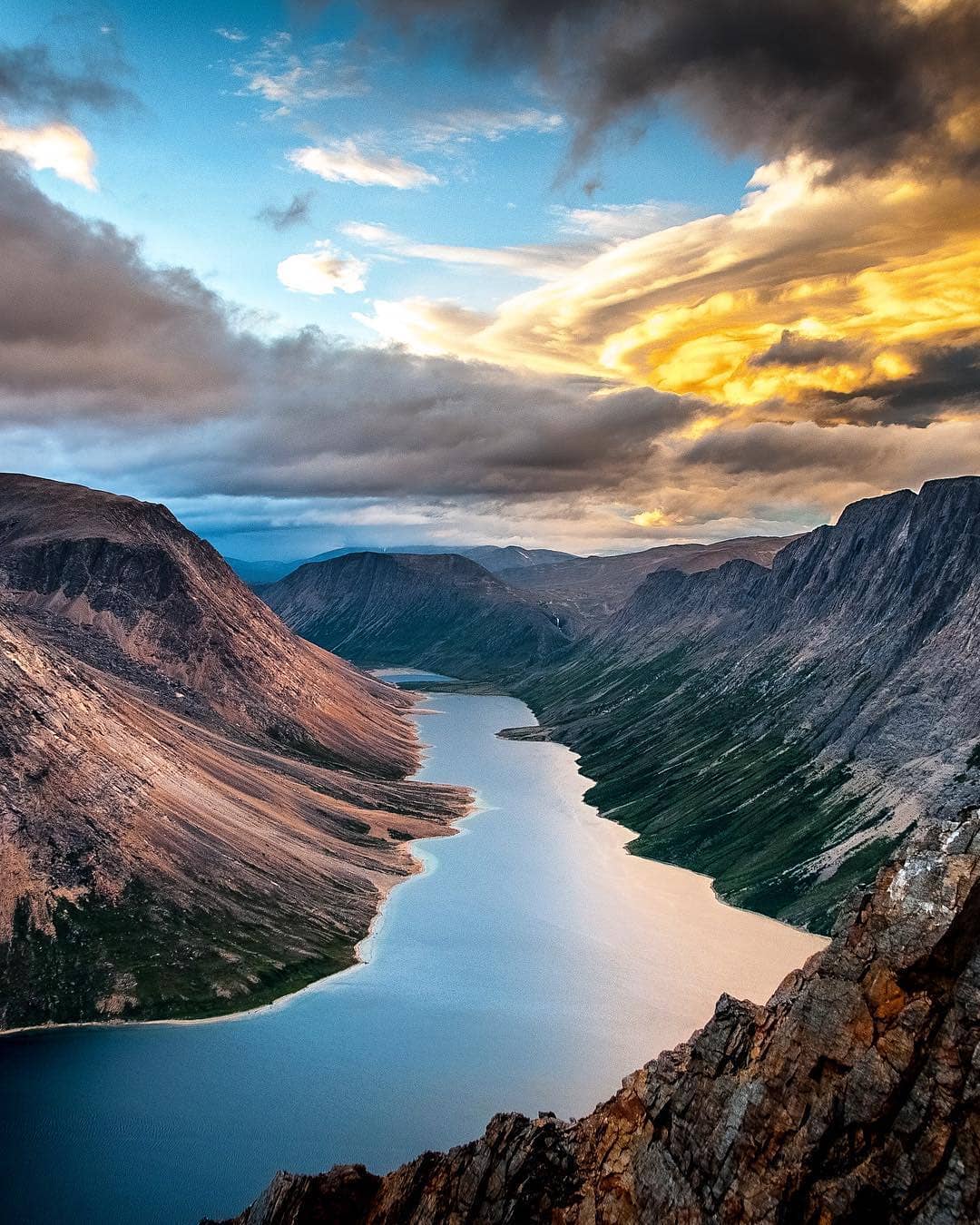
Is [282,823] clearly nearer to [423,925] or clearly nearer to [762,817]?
[423,925]

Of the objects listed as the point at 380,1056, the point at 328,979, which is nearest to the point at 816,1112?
the point at 380,1056

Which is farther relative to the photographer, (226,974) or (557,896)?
(557,896)

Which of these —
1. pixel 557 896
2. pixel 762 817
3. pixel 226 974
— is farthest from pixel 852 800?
pixel 226 974

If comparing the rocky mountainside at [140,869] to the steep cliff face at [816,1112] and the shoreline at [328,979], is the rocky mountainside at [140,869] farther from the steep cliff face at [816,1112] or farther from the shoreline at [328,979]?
the steep cliff face at [816,1112]

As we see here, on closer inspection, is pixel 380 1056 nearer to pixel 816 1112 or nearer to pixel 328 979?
pixel 328 979

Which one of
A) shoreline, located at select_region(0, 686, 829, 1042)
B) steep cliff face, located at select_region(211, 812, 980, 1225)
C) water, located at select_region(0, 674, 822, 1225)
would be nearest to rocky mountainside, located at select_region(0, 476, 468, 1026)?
shoreline, located at select_region(0, 686, 829, 1042)
